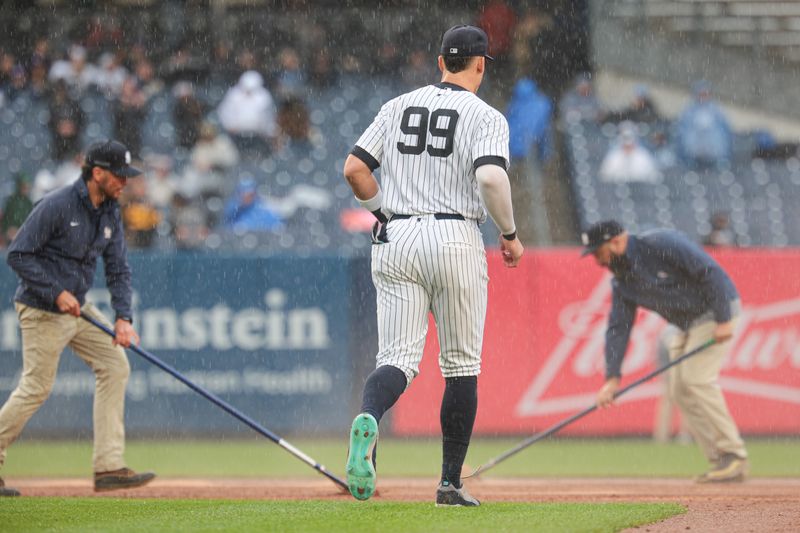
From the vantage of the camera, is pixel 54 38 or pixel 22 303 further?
pixel 54 38

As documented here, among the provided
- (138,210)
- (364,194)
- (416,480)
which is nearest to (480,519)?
(364,194)

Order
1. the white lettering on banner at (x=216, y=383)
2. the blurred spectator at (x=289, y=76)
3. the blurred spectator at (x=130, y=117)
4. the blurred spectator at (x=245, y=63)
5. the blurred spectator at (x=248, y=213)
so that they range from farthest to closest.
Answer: the blurred spectator at (x=245, y=63), the blurred spectator at (x=289, y=76), the blurred spectator at (x=130, y=117), the blurred spectator at (x=248, y=213), the white lettering on banner at (x=216, y=383)

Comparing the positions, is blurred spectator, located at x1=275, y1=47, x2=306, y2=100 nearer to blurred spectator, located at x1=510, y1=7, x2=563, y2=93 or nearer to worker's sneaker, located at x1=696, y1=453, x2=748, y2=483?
blurred spectator, located at x1=510, y1=7, x2=563, y2=93

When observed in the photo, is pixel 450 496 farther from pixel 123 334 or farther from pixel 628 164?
pixel 628 164

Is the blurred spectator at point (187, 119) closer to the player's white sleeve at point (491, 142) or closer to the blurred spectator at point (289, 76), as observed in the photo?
the blurred spectator at point (289, 76)

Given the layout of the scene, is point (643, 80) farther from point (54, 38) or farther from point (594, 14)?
point (54, 38)

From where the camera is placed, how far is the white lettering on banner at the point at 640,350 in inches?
509

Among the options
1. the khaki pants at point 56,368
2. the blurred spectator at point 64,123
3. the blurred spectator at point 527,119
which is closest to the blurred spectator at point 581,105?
the blurred spectator at point 527,119

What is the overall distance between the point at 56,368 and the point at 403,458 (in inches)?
160

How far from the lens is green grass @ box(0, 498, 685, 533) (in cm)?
562

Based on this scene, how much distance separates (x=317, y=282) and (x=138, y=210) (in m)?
3.19

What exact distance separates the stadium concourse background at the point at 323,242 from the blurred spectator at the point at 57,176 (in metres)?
0.39

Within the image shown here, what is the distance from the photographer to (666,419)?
12.9 metres

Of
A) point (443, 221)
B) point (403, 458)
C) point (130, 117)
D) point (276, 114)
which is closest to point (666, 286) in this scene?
point (403, 458)
